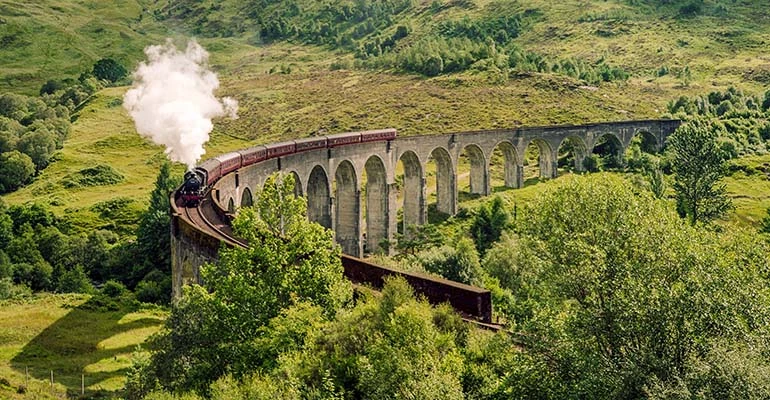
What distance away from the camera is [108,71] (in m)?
170

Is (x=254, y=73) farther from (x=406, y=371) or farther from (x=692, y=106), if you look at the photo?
(x=406, y=371)

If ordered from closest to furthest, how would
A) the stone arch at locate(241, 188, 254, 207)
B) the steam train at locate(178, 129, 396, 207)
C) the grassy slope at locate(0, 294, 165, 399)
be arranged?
the grassy slope at locate(0, 294, 165, 399) < the steam train at locate(178, 129, 396, 207) < the stone arch at locate(241, 188, 254, 207)

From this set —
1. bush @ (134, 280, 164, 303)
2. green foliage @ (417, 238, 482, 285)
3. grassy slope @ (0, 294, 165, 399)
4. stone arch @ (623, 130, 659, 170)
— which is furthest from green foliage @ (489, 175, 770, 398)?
stone arch @ (623, 130, 659, 170)

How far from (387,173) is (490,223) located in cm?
1156

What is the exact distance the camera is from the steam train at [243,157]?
43.3 m

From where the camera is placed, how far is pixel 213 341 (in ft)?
79.3

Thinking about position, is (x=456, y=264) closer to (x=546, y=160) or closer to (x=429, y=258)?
(x=429, y=258)

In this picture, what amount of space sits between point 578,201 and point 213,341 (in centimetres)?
1623

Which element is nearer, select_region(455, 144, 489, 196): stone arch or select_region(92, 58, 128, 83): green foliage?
select_region(455, 144, 489, 196): stone arch

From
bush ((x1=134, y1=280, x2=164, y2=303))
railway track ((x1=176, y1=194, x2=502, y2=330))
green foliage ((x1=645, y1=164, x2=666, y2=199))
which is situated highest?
green foliage ((x1=645, y1=164, x2=666, y2=199))

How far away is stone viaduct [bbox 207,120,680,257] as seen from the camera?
6053 cm

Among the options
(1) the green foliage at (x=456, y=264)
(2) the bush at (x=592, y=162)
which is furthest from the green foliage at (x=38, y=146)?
(2) the bush at (x=592, y=162)

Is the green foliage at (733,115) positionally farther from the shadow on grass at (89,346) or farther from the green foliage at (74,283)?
the green foliage at (74,283)

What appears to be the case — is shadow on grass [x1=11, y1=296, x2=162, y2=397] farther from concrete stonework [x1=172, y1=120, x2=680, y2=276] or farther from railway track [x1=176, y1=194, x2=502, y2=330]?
railway track [x1=176, y1=194, x2=502, y2=330]
